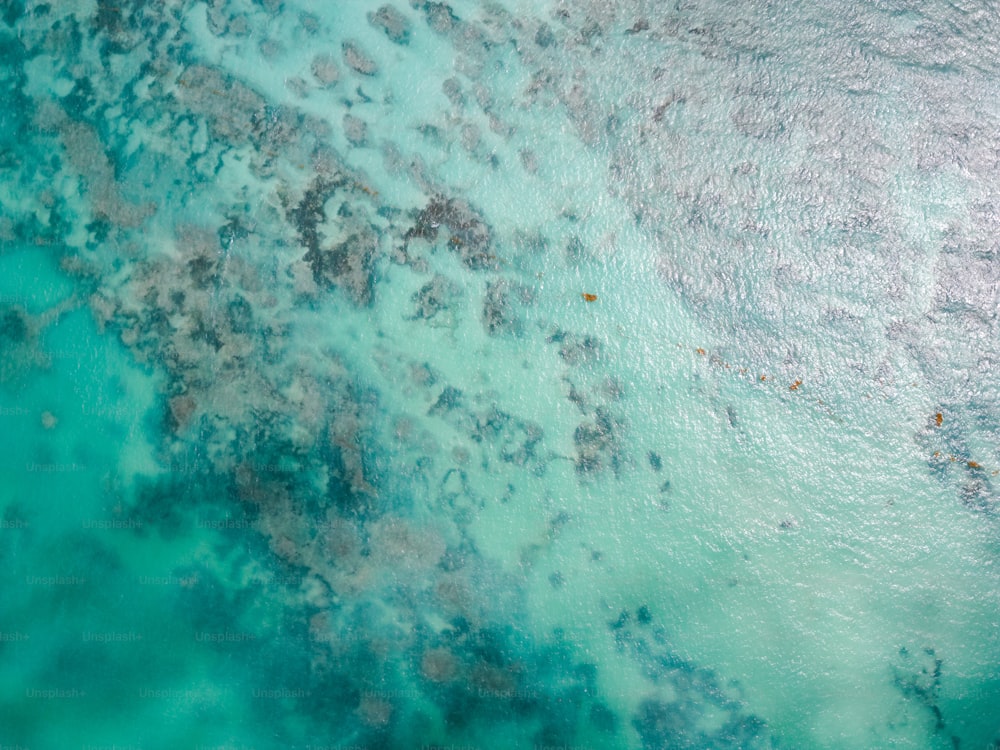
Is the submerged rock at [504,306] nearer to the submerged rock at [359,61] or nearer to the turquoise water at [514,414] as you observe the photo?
the turquoise water at [514,414]

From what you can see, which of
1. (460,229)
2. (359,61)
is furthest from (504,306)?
(359,61)

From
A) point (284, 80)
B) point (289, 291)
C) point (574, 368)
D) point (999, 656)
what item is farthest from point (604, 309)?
point (999, 656)

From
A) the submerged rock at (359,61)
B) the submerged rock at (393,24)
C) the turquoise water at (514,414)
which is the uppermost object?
the submerged rock at (393,24)

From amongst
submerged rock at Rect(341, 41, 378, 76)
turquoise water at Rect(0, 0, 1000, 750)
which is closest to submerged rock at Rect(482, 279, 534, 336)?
turquoise water at Rect(0, 0, 1000, 750)

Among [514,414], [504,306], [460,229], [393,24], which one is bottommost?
[514,414]

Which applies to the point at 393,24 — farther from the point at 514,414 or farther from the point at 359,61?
the point at 514,414

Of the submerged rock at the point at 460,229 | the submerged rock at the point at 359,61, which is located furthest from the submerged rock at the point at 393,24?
the submerged rock at the point at 460,229

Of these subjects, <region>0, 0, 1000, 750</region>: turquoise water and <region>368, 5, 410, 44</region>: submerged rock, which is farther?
<region>368, 5, 410, 44</region>: submerged rock

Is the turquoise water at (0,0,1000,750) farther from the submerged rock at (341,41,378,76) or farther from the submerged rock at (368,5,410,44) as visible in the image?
the submerged rock at (368,5,410,44)

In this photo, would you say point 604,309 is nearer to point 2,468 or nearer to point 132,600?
point 132,600
